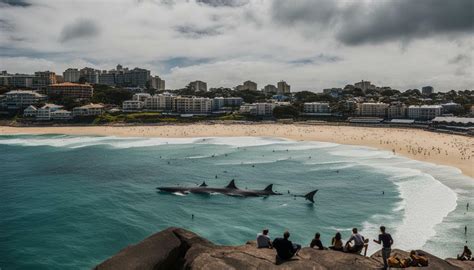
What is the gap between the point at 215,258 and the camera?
1169 centimetres

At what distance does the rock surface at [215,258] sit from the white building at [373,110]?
509 feet

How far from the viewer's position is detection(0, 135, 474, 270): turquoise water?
2706 cm

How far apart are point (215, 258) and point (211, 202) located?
26.9 meters

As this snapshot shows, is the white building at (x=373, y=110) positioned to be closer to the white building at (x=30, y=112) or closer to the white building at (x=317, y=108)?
the white building at (x=317, y=108)

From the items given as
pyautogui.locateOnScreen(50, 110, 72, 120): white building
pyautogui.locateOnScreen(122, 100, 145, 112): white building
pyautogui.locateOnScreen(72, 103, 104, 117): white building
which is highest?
pyautogui.locateOnScreen(122, 100, 145, 112): white building

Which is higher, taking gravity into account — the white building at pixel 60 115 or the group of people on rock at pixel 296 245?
the white building at pixel 60 115

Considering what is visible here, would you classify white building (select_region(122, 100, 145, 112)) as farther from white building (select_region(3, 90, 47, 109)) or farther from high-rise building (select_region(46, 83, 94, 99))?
white building (select_region(3, 90, 47, 109))

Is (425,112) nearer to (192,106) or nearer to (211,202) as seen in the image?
(192,106)

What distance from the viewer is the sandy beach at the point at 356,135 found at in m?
65.7

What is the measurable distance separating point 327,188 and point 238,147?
130 ft

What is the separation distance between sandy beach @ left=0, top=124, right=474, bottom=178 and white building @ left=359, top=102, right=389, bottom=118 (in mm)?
42433

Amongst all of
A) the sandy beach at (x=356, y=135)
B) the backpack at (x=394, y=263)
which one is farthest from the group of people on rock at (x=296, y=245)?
the sandy beach at (x=356, y=135)

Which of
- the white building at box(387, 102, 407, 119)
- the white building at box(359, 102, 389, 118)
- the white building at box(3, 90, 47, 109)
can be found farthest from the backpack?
the white building at box(3, 90, 47, 109)

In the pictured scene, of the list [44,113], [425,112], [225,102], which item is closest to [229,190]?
[44,113]
